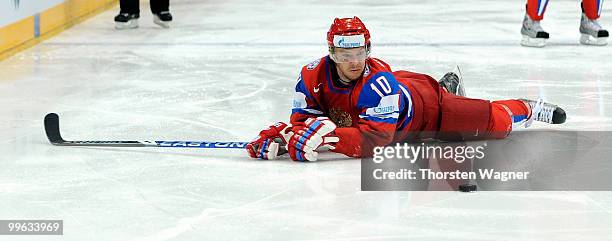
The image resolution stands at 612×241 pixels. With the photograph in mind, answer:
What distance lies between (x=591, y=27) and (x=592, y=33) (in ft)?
0.13

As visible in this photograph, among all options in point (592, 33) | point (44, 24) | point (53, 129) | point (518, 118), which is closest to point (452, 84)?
point (518, 118)

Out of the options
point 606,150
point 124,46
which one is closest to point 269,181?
point 606,150

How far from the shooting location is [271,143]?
3.76 metres

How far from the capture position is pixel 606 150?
3.93 meters

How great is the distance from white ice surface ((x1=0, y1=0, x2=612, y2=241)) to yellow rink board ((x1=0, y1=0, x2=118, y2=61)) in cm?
9

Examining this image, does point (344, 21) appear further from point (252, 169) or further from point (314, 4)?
point (314, 4)

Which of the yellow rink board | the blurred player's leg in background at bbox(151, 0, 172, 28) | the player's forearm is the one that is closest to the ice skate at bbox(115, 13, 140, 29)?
the blurred player's leg in background at bbox(151, 0, 172, 28)

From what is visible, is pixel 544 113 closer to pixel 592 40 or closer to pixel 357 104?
pixel 357 104

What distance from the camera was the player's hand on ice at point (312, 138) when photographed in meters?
3.64

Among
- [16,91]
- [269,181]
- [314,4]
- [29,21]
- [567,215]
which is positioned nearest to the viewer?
[567,215]

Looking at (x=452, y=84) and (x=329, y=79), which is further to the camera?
(x=452, y=84)

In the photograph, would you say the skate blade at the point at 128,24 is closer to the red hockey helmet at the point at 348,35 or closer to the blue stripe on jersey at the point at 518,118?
the blue stripe on jersey at the point at 518,118

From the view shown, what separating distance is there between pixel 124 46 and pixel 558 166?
12.7 feet

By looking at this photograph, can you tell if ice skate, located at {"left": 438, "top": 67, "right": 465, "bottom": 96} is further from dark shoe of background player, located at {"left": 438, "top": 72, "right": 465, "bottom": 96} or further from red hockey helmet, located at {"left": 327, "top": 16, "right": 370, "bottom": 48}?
red hockey helmet, located at {"left": 327, "top": 16, "right": 370, "bottom": 48}
